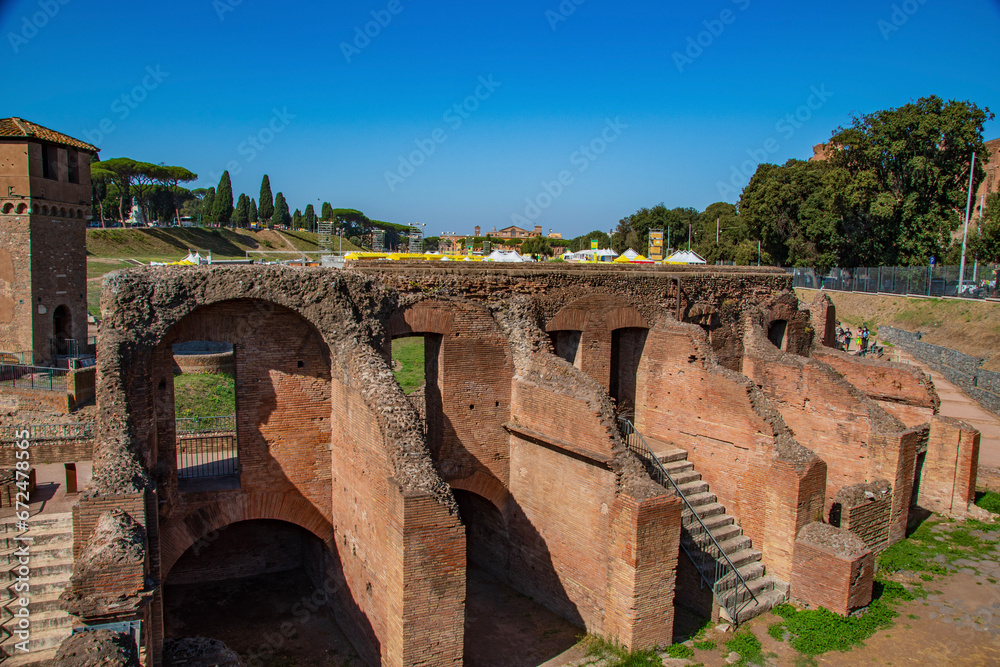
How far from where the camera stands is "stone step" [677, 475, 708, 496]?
1227cm

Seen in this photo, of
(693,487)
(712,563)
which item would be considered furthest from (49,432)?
(712,563)

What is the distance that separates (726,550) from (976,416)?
15.0m

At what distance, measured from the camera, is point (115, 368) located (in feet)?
27.3

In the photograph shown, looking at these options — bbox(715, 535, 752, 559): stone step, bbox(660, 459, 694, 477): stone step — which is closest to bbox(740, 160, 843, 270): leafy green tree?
bbox(660, 459, 694, 477): stone step

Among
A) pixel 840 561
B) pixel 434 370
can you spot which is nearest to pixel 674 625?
pixel 840 561

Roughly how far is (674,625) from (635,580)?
2.00 meters

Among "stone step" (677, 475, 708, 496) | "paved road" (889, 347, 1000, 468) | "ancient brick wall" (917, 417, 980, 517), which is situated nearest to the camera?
"stone step" (677, 475, 708, 496)

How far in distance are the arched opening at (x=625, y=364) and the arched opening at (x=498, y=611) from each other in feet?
12.7

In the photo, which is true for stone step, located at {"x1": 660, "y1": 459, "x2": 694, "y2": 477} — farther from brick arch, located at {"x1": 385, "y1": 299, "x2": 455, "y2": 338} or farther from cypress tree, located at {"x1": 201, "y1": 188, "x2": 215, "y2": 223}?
cypress tree, located at {"x1": 201, "y1": 188, "x2": 215, "y2": 223}

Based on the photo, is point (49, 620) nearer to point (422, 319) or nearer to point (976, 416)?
point (422, 319)

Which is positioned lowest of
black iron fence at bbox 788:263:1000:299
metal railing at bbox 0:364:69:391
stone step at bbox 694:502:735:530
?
stone step at bbox 694:502:735:530

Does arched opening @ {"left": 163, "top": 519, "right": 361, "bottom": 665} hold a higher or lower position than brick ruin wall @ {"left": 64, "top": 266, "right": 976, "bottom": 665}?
lower

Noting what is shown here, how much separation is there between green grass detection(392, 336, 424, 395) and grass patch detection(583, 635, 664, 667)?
36.3 feet

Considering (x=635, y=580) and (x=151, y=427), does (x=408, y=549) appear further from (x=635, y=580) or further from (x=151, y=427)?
(x=151, y=427)
